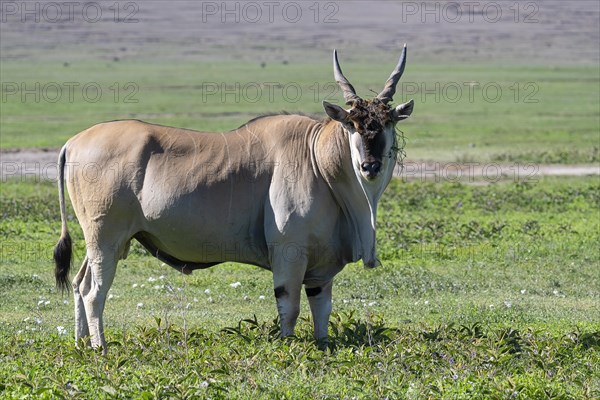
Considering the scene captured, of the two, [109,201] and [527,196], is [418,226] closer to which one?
[527,196]

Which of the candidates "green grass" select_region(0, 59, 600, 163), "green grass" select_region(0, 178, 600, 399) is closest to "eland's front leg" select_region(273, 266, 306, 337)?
"green grass" select_region(0, 178, 600, 399)

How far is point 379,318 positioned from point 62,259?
289 centimetres

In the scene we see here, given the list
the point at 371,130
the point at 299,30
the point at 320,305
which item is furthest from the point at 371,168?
the point at 299,30

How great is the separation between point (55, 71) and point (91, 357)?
56.1 m

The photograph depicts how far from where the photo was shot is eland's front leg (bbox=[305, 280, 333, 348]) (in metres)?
9.94

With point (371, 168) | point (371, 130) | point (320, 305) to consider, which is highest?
point (371, 130)

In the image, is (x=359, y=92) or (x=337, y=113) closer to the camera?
(x=337, y=113)

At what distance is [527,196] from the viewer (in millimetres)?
20859

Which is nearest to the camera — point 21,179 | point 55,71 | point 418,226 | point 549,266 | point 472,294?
point 472,294

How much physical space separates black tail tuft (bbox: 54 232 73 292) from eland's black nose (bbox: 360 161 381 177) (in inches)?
113

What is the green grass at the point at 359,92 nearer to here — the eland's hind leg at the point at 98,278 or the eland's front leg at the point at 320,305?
the eland's front leg at the point at 320,305

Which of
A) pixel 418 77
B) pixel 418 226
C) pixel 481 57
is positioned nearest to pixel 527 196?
pixel 418 226

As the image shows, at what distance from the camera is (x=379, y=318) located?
10367 mm

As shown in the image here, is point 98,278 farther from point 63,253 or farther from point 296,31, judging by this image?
point 296,31
